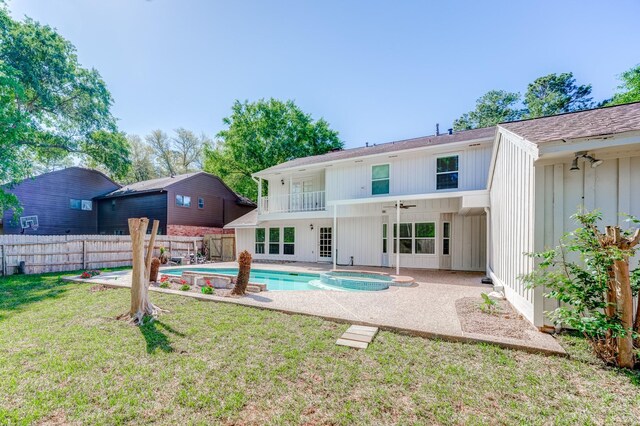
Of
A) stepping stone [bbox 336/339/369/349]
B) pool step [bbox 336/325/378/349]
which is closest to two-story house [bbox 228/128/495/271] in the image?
pool step [bbox 336/325/378/349]

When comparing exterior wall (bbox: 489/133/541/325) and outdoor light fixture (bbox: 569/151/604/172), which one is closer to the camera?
outdoor light fixture (bbox: 569/151/604/172)

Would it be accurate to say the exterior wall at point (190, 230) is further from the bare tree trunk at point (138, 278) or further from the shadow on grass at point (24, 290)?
the bare tree trunk at point (138, 278)

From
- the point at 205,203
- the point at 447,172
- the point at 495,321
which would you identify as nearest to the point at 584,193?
the point at 495,321

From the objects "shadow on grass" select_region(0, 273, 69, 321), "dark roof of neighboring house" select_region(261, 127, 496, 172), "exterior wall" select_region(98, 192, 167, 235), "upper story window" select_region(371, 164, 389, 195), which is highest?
"dark roof of neighboring house" select_region(261, 127, 496, 172)

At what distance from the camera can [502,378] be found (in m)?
3.02

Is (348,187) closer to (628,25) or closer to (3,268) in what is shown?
(628,25)

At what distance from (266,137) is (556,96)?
27.0 m

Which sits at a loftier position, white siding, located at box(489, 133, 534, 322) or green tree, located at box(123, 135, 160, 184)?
green tree, located at box(123, 135, 160, 184)

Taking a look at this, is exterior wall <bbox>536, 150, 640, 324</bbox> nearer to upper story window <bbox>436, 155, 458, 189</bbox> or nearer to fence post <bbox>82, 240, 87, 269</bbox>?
upper story window <bbox>436, 155, 458, 189</bbox>

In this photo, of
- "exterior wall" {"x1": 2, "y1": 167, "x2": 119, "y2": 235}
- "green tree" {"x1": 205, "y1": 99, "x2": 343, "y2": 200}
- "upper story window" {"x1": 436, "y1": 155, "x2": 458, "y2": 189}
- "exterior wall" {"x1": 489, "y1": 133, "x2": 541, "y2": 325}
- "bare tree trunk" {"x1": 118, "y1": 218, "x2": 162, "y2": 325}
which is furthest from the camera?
"green tree" {"x1": 205, "y1": 99, "x2": 343, "y2": 200}

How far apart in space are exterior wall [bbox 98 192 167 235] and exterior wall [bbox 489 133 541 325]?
20363 mm

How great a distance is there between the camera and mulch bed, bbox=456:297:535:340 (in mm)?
4242

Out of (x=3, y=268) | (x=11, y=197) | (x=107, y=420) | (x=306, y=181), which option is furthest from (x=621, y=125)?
(x=11, y=197)

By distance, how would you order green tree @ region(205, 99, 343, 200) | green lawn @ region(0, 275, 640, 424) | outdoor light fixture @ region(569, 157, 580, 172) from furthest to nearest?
green tree @ region(205, 99, 343, 200) → outdoor light fixture @ region(569, 157, 580, 172) → green lawn @ region(0, 275, 640, 424)
